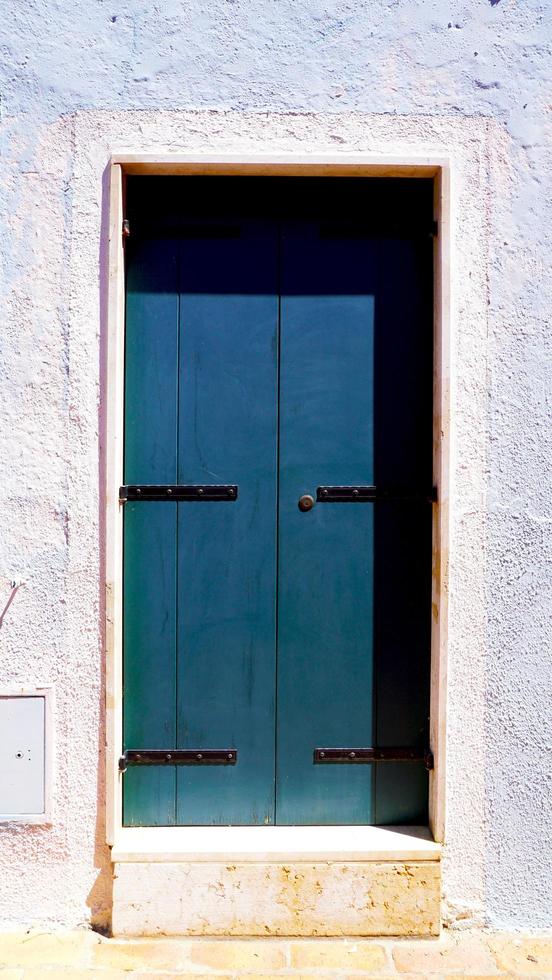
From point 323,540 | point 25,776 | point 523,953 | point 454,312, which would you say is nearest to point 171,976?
point 25,776

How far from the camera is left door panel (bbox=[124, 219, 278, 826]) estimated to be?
8.22 ft

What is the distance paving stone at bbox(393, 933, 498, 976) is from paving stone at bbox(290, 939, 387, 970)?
0.07m

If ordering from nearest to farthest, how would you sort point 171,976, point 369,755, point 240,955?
point 171,976 → point 240,955 → point 369,755

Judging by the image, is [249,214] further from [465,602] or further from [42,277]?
[465,602]

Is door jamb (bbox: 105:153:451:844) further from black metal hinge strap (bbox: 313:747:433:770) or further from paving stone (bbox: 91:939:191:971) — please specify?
paving stone (bbox: 91:939:191:971)

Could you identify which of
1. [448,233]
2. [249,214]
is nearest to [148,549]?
[249,214]

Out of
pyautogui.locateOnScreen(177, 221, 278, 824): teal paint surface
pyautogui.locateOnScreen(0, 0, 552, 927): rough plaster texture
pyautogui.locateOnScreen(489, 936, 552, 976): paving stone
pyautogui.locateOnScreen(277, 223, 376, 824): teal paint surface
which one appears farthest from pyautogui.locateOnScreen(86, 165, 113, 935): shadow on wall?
pyautogui.locateOnScreen(489, 936, 552, 976): paving stone

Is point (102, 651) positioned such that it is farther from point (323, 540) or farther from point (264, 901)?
point (264, 901)

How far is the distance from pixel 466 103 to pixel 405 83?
8.4 inches

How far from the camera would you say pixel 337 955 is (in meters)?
2.29

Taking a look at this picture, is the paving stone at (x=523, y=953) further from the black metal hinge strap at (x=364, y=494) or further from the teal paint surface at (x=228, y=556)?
the black metal hinge strap at (x=364, y=494)

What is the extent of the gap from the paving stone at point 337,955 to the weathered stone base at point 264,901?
0.11ft

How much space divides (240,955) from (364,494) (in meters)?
1.52

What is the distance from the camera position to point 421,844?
94.7 inches
